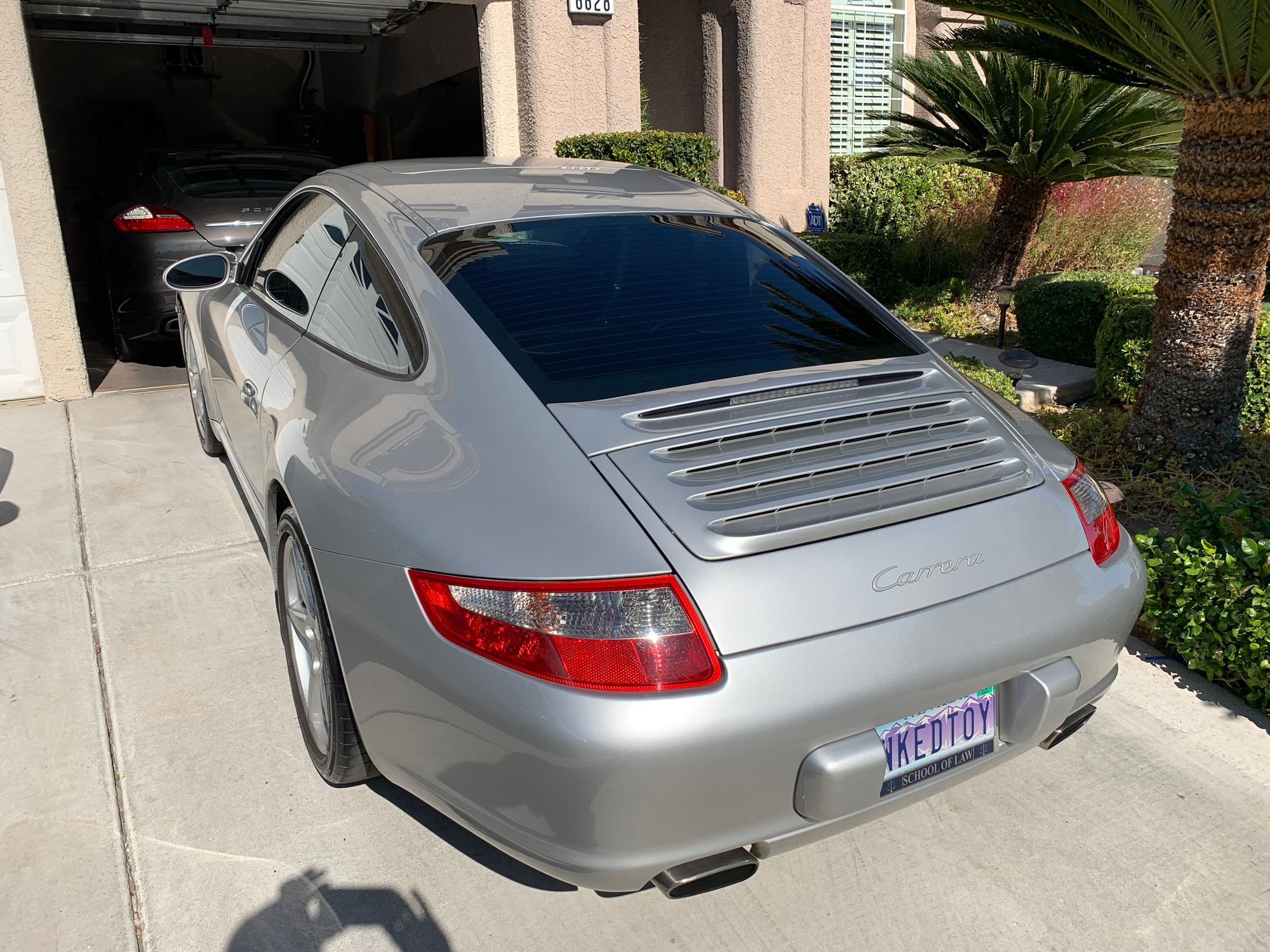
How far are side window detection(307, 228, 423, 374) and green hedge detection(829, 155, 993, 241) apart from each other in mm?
8899

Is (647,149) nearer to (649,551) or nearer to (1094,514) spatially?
(1094,514)

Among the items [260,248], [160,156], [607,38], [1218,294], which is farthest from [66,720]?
[607,38]

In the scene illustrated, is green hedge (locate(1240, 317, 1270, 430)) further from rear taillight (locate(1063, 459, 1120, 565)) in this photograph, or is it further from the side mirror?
the side mirror

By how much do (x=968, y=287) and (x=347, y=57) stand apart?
11650mm

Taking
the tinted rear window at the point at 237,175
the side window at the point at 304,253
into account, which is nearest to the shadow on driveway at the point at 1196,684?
the side window at the point at 304,253

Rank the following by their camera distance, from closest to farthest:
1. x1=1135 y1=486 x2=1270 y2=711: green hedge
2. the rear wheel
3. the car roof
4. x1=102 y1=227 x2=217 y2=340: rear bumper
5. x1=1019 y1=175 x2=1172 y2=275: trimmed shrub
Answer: the car roof → x1=1135 y1=486 x2=1270 y2=711: green hedge → x1=102 y1=227 x2=217 y2=340: rear bumper → the rear wheel → x1=1019 y1=175 x2=1172 y2=275: trimmed shrub

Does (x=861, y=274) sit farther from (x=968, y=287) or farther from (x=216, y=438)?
(x=216, y=438)

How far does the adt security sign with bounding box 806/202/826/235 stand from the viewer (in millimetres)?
10641

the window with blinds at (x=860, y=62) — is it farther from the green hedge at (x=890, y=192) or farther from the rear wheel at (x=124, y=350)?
the rear wheel at (x=124, y=350)

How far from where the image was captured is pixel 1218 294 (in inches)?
183

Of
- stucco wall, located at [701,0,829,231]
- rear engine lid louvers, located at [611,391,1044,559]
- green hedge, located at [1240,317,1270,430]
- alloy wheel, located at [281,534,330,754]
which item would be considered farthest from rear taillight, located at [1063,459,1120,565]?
stucco wall, located at [701,0,829,231]

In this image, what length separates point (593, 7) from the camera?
859 cm

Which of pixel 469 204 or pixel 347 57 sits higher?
pixel 347 57

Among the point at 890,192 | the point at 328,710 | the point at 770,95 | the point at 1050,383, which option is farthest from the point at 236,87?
the point at 328,710
